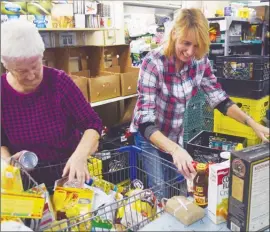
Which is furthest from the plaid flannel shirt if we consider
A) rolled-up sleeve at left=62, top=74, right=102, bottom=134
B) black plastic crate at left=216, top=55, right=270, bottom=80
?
rolled-up sleeve at left=62, top=74, right=102, bottom=134

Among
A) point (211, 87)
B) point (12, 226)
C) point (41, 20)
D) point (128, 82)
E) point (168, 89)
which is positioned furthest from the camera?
point (128, 82)

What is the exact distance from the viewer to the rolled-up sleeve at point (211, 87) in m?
1.77

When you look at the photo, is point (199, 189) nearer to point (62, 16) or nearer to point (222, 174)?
point (222, 174)

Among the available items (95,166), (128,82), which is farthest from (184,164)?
(128,82)

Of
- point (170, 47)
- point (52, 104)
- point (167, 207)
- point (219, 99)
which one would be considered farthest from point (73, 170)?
point (219, 99)

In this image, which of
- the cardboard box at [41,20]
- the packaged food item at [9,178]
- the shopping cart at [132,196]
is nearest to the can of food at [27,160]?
the shopping cart at [132,196]

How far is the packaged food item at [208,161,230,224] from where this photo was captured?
35.8 inches

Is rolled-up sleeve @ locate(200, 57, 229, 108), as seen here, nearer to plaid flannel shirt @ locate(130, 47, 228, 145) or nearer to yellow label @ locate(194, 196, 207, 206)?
plaid flannel shirt @ locate(130, 47, 228, 145)

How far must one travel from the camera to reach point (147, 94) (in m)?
1.58

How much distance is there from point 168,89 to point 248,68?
1.44 feet

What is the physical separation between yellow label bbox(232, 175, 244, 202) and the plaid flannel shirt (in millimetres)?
701

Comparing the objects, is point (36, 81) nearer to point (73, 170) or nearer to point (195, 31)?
point (73, 170)

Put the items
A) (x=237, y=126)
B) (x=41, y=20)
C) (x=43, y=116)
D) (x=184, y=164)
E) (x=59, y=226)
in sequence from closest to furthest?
(x=59, y=226), (x=184, y=164), (x=43, y=116), (x=237, y=126), (x=41, y=20)

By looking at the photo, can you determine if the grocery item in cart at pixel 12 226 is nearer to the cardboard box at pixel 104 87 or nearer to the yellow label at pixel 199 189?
the yellow label at pixel 199 189
